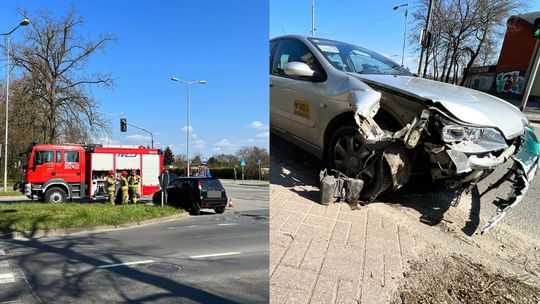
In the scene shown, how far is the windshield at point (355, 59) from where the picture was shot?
3162 millimetres

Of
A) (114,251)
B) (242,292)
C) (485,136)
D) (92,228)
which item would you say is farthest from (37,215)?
(485,136)

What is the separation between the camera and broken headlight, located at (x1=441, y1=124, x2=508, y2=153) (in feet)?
9.24

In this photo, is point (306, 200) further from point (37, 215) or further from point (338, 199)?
point (37, 215)

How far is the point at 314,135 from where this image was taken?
10.1 feet

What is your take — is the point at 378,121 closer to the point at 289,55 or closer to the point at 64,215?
the point at 289,55

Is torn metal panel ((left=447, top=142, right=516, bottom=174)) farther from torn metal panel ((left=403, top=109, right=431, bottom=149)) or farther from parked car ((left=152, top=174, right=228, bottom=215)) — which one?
parked car ((left=152, top=174, right=228, bottom=215))

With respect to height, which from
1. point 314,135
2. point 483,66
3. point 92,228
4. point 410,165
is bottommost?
point 92,228

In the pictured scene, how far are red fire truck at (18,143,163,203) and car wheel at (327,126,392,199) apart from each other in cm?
448

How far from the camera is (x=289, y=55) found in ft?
9.18

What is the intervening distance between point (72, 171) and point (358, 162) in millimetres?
7412

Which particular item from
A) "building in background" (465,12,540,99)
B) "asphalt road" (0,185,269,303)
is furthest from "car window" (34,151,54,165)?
"building in background" (465,12,540,99)

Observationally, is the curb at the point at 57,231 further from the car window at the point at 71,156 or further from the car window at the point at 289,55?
the car window at the point at 289,55

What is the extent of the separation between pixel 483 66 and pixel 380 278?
6.03 m

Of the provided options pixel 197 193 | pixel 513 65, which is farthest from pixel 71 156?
pixel 513 65
